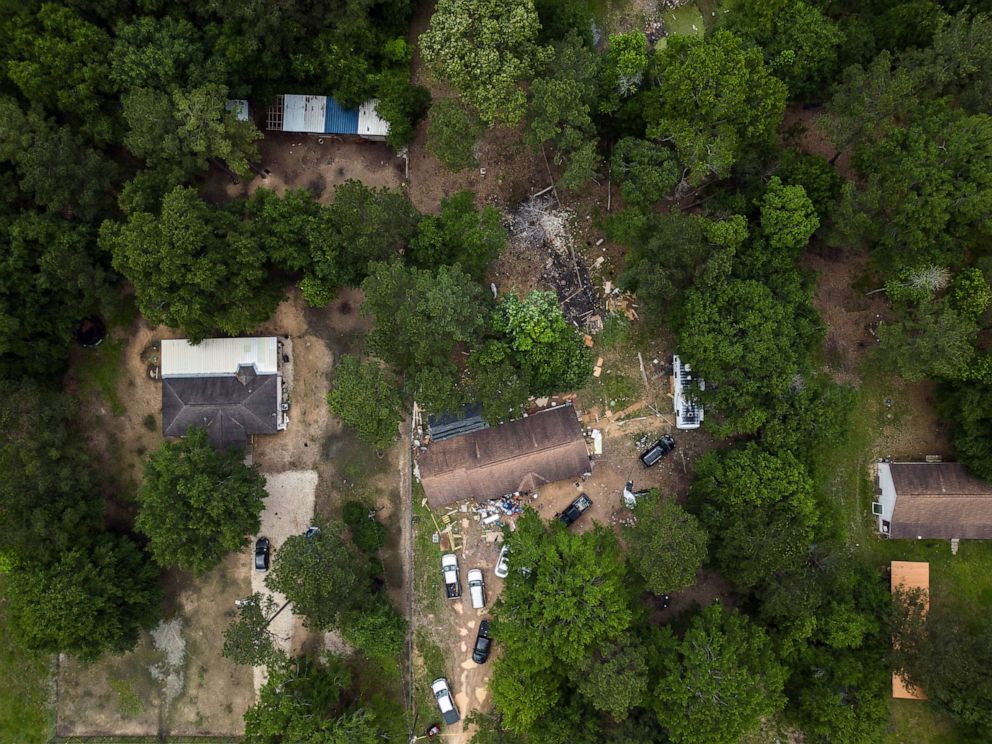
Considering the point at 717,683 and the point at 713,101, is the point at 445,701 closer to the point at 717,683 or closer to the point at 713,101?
the point at 717,683

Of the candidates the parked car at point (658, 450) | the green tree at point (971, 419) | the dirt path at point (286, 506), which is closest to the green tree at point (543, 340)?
the parked car at point (658, 450)

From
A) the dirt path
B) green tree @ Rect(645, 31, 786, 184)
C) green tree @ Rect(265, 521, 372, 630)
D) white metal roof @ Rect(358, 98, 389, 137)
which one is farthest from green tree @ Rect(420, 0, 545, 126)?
green tree @ Rect(265, 521, 372, 630)

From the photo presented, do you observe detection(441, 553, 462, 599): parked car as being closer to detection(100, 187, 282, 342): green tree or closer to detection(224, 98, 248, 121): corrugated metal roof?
detection(100, 187, 282, 342): green tree

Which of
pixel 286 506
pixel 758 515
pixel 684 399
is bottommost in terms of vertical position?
pixel 758 515

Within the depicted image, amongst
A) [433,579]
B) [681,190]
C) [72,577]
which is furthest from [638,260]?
[72,577]

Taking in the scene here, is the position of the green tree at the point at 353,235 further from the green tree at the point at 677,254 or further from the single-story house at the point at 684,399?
the single-story house at the point at 684,399

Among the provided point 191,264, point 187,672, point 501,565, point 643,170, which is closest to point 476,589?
point 501,565
